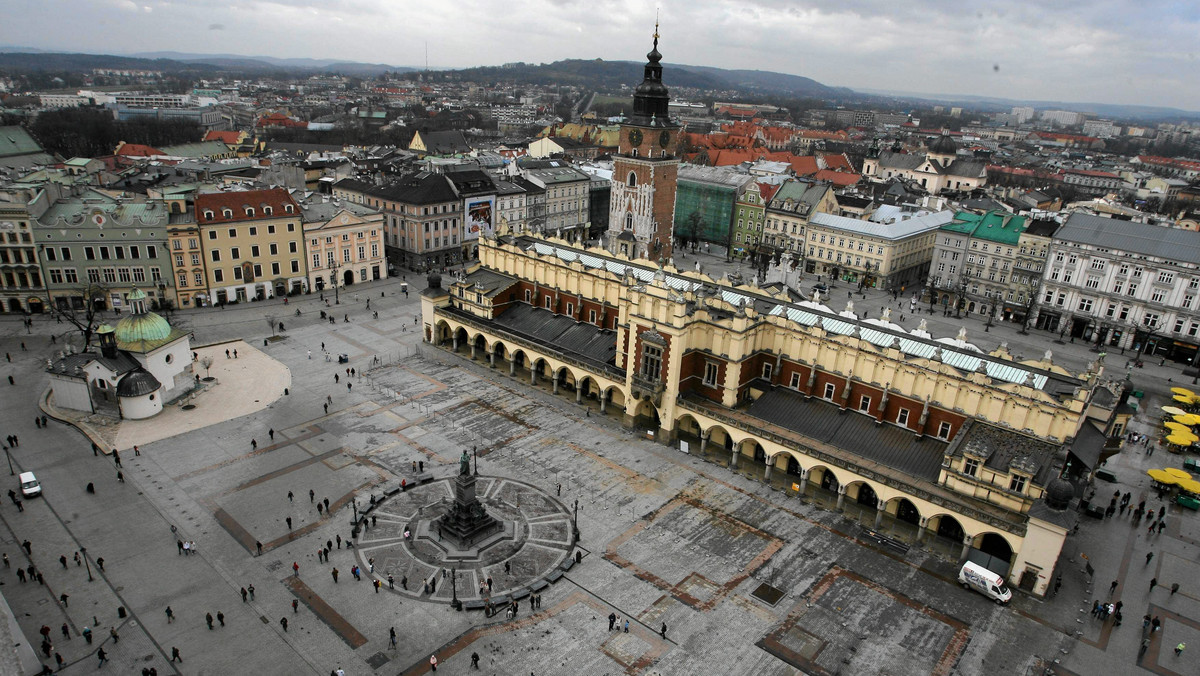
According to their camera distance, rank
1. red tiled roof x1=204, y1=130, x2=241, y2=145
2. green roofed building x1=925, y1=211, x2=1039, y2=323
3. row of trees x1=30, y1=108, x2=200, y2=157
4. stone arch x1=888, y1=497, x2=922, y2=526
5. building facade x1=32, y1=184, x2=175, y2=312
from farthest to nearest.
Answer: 1. red tiled roof x1=204, y1=130, x2=241, y2=145
2. row of trees x1=30, y1=108, x2=200, y2=157
3. green roofed building x1=925, y1=211, x2=1039, y2=323
4. building facade x1=32, y1=184, x2=175, y2=312
5. stone arch x1=888, y1=497, x2=922, y2=526

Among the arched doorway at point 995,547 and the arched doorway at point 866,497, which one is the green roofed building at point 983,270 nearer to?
the arched doorway at point 866,497

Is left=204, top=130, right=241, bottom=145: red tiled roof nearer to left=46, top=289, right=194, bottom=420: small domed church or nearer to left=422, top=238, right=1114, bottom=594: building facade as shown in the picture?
left=46, top=289, right=194, bottom=420: small domed church

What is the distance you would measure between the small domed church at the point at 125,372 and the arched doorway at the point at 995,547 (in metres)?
65.7

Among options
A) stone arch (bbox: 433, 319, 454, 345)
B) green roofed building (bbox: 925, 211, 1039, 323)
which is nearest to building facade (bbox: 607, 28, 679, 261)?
stone arch (bbox: 433, 319, 454, 345)

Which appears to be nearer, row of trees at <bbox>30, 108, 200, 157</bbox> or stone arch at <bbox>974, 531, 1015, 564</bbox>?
stone arch at <bbox>974, 531, 1015, 564</bbox>

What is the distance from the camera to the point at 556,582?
4103 cm

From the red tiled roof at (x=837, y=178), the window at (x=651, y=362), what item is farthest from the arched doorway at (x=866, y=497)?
the red tiled roof at (x=837, y=178)

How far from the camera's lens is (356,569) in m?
40.7

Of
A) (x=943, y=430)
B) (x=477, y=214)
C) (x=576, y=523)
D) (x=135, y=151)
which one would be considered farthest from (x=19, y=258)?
(x=943, y=430)

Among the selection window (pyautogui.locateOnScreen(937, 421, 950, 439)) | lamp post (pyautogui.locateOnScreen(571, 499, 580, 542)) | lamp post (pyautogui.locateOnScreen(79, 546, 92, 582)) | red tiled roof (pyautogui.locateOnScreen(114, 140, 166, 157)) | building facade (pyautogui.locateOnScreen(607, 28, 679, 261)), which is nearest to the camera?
lamp post (pyautogui.locateOnScreen(79, 546, 92, 582))

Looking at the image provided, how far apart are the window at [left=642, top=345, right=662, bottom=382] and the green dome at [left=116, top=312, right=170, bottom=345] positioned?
42860 mm

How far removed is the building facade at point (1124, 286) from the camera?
83562 millimetres

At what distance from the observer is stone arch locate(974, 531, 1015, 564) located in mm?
44425

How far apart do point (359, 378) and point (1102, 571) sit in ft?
203
